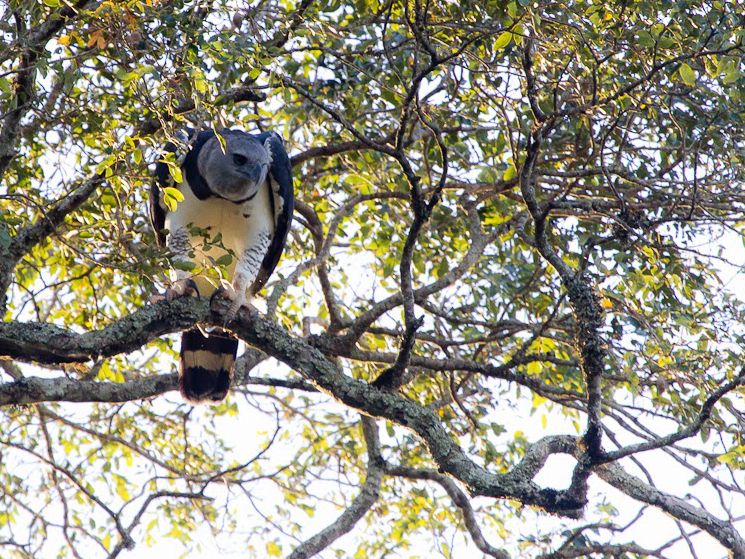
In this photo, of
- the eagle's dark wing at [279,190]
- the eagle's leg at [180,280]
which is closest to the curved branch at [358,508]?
the eagle's dark wing at [279,190]

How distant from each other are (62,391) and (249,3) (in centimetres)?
196

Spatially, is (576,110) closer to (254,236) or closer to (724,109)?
(724,109)

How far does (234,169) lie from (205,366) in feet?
3.79

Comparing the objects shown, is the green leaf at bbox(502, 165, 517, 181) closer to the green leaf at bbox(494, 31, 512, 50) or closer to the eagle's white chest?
the eagle's white chest

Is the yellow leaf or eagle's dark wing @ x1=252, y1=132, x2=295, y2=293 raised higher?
eagle's dark wing @ x1=252, y1=132, x2=295, y2=293

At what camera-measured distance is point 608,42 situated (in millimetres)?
4031

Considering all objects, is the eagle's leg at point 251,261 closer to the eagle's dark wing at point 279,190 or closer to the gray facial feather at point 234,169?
the eagle's dark wing at point 279,190

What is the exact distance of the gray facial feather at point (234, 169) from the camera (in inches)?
181

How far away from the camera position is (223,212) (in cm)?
483

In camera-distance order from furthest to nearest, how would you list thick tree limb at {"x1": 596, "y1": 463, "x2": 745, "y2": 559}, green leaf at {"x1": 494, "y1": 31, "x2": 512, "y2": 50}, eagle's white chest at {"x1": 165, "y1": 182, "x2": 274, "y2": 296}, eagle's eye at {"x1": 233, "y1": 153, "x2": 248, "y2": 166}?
eagle's white chest at {"x1": 165, "y1": 182, "x2": 274, "y2": 296} < eagle's eye at {"x1": 233, "y1": 153, "x2": 248, "y2": 166} < thick tree limb at {"x1": 596, "y1": 463, "x2": 745, "y2": 559} < green leaf at {"x1": 494, "y1": 31, "x2": 512, "y2": 50}

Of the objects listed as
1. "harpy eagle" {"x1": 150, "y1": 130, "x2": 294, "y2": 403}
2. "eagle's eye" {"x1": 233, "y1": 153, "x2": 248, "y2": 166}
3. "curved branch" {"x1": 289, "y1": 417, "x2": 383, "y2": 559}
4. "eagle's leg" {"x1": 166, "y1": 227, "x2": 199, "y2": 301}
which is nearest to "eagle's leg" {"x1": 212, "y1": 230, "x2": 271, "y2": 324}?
"harpy eagle" {"x1": 150, "y1": 130, "x2": 294, "y2": 403}

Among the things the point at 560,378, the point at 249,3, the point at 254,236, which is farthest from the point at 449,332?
the point at 249,3

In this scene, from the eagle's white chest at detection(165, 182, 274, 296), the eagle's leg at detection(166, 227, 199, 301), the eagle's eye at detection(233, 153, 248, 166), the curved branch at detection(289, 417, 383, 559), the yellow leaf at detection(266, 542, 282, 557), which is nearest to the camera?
the eagle's leg at detection(166, 227, 199, 301)

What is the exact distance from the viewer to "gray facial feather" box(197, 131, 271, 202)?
15.0 ft
